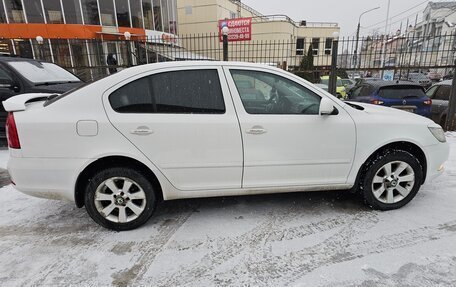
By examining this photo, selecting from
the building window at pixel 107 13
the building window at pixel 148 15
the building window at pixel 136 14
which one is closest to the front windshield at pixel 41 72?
the building window at pixel 107 13

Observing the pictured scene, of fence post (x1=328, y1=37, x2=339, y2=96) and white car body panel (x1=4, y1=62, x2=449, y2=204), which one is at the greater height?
fence post (x1=328, y1=37, x2=339, y2=96)

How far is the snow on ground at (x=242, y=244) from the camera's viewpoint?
2.37 metres

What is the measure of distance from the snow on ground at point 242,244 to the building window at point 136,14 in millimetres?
19719

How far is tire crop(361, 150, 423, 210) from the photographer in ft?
10.6

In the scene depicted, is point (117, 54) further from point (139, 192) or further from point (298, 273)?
point (298, 273)

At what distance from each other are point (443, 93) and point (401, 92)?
209cm

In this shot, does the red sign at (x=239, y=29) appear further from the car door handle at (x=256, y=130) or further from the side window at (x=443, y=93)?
the car door handle at (x=256, y=130)

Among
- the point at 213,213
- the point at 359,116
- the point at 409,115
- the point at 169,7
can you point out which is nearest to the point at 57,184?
the point at 213,213

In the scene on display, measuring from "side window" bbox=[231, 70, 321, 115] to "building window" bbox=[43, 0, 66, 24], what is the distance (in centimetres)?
1897

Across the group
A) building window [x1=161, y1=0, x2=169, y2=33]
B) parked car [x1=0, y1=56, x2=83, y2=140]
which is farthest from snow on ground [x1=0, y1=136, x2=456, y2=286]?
building window [x1=161, y1=0, x2=169, y2=33]

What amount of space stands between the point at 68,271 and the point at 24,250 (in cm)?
66

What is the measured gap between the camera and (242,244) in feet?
9.14

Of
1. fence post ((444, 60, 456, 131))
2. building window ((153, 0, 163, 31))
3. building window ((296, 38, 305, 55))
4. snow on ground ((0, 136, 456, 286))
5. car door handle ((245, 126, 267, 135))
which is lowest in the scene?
snow on ground ((0, 136, 456, 286))

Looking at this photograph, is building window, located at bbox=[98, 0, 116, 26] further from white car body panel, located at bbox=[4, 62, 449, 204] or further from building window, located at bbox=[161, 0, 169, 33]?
white car body panel, located at bbox=[4, 62, 449, 204]
